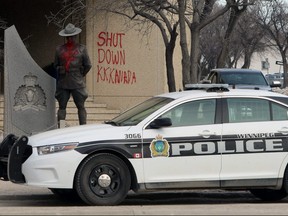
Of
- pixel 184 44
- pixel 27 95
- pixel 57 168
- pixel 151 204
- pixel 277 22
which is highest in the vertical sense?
pixel 277 22

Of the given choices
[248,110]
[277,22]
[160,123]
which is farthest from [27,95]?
Answer: [277,22]

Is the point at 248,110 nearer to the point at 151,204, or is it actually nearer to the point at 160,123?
the point at 160,123

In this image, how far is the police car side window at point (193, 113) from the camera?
8.57 meters

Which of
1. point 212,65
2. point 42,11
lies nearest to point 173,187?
point 42,11

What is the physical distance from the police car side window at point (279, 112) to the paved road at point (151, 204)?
3.82 ft

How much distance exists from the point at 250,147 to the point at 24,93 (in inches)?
202

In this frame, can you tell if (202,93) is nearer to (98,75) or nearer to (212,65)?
(98,75)

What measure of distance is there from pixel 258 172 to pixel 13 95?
5.29 meters

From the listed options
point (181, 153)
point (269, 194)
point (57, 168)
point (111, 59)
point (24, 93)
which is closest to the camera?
point (57, 168)

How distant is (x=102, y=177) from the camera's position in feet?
27.1

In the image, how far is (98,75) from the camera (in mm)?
19438

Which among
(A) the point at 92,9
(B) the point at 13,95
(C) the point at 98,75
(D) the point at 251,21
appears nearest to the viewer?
(B) the point at 13,95

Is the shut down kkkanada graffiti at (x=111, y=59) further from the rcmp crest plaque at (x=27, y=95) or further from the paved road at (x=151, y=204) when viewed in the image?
the paved road at (x=151, y=204)

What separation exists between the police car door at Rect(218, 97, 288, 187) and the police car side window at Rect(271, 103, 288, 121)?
0.04 m
